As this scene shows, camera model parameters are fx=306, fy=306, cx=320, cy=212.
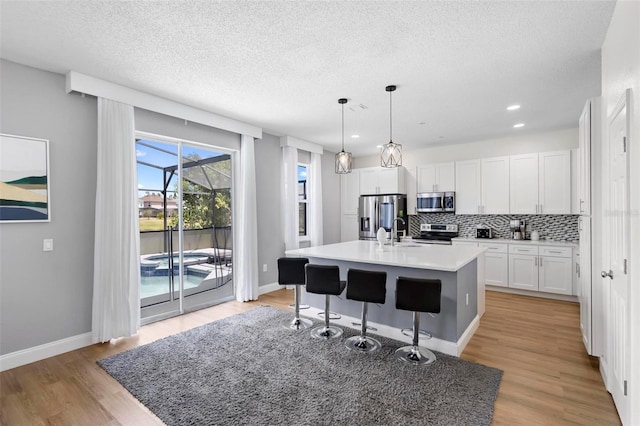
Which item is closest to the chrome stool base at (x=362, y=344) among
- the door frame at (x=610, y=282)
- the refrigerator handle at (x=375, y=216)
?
the door frame at (x=610, y=282)

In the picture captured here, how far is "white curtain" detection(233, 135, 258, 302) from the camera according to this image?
4871 millimetres

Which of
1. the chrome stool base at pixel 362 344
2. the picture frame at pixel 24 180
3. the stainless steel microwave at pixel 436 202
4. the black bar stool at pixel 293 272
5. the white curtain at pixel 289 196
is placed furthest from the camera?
the stainless steel microwave at pixel 436 202

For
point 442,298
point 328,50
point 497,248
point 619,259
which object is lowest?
point 442,298

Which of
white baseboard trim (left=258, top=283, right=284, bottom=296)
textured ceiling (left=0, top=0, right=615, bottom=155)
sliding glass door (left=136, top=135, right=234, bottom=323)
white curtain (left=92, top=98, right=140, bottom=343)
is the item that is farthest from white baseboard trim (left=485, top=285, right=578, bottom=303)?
white curtain (left=92, top=98, right=140, bottom=343)

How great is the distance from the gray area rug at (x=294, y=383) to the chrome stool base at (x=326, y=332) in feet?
0.40

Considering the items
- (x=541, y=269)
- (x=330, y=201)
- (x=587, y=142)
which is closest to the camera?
(x=587, y=142)

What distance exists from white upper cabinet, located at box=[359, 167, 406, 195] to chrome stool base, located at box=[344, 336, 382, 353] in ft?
12.4

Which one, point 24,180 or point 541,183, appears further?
point 541,183

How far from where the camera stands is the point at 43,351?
2.98 metres

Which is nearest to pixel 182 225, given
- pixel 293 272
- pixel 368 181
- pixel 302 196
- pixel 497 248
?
pixel 293 272

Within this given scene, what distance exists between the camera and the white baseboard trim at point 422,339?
3.00 meters

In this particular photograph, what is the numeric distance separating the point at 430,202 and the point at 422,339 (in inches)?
143

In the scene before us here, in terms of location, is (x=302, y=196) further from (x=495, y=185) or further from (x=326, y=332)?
(x=495, y=185)

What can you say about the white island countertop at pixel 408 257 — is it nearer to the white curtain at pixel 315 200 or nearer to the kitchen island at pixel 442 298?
the kitchen island at pixel 442 298
